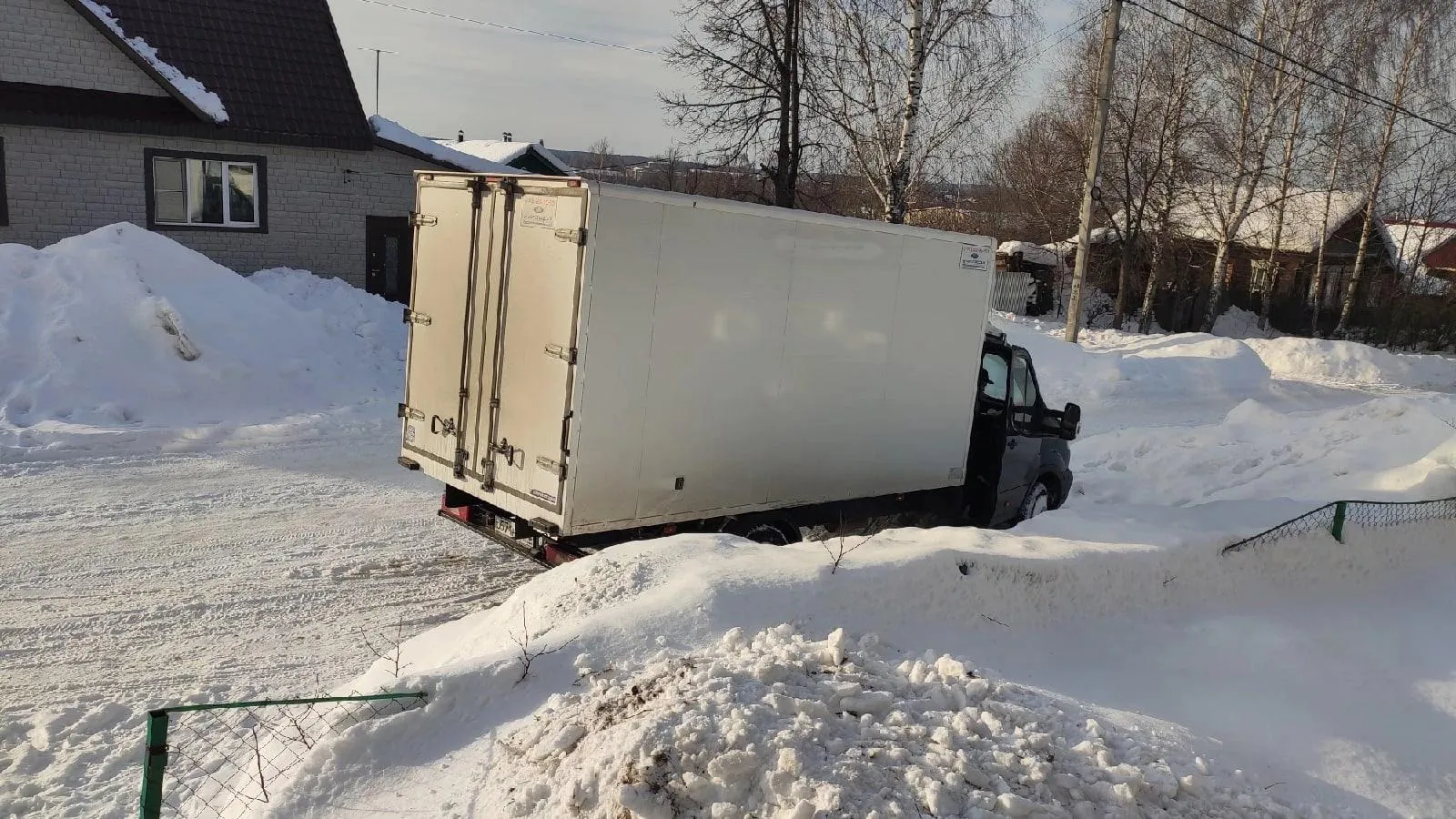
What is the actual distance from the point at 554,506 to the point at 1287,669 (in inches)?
176

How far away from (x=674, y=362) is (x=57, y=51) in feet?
52.3

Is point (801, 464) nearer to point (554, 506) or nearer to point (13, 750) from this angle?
point (554, 506)

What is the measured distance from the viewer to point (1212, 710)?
5.53 metres

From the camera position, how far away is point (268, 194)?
A: 18953 millimetres

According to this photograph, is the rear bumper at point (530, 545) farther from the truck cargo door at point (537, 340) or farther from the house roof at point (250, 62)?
the house roof at point (250, 62)

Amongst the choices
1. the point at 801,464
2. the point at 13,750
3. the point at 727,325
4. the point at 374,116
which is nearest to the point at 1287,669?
the point at 801,464

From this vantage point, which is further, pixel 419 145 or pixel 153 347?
pixel 419 145

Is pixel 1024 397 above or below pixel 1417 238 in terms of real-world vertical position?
→ below

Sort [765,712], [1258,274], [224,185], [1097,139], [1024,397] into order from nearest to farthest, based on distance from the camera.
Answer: [765,712] < [1024,397] < [224,185] < [1097,139] < [1258,274]

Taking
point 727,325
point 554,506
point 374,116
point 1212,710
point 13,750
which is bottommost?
point 13,750

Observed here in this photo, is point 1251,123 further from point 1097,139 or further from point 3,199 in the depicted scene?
point 3,199

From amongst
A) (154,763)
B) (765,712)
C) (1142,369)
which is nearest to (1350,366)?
(1142,369)

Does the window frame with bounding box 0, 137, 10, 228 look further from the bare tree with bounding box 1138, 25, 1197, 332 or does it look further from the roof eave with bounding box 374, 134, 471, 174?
the bare tree with bounding box 1138, 25, 1197, 332

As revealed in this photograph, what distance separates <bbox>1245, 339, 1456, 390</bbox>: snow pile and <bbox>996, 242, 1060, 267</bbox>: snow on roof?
12354 millimetres
